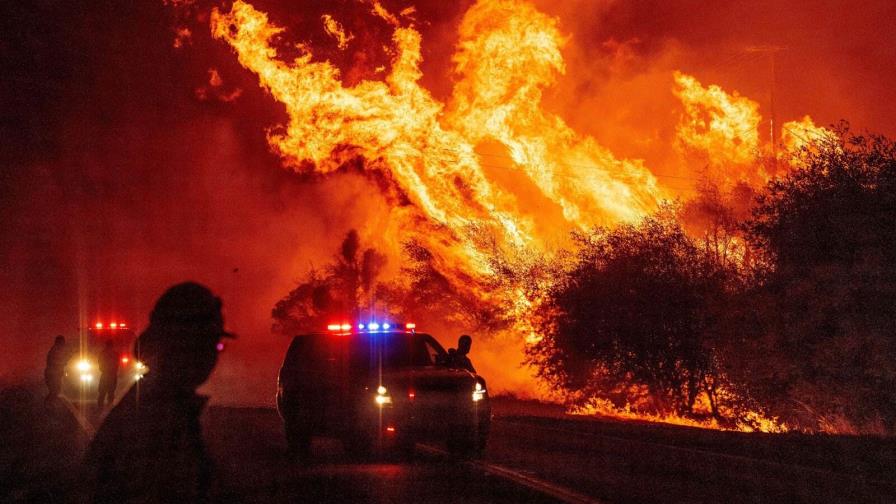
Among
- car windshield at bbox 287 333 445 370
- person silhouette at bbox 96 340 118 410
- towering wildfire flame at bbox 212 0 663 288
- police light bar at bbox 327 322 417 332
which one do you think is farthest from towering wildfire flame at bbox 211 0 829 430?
car windshield at bbox 287 333 445 370

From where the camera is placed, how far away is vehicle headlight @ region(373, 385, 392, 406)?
51.4 ft

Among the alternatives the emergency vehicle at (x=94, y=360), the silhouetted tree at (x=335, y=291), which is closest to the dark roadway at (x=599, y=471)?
the emergency vehicle at (x=94, y=360)

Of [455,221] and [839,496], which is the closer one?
[839,496]

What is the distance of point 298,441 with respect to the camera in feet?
53.1

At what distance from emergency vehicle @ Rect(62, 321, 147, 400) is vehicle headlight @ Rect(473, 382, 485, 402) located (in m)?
12.7

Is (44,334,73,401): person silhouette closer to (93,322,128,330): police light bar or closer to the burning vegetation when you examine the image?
(93,322,128,330): police light bar

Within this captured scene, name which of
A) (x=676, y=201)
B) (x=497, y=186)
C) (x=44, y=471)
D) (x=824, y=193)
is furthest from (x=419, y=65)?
(x=44, y=471)

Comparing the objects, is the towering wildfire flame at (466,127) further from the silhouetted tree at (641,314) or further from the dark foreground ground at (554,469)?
the dark foreground ground at (554,469)

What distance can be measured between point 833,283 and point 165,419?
52.5 ft

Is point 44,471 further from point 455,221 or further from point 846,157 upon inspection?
point 455,221

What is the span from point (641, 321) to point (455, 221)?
9243mm

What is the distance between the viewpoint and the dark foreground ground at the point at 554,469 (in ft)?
38.1

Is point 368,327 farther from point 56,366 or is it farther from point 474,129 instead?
point 474,129

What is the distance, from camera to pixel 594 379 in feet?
94.9
